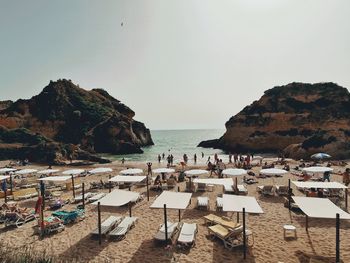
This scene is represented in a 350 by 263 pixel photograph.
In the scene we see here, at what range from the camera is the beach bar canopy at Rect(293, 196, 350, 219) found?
29.5 feet

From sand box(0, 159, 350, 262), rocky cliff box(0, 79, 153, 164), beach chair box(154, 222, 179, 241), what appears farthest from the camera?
rocky cliff box(0, 79, 153, 164)

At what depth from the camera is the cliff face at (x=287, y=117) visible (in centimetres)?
5990

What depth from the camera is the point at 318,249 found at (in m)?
9.94

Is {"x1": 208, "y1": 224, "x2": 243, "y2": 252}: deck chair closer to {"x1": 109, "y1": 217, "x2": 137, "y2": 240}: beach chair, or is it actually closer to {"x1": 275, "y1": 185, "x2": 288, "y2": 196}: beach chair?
{"x1": 109, "y1": 217, "x2": 137, "y2": 240}: beach chair

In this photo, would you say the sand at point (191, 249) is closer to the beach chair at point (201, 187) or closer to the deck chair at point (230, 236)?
the deck chair at point (230, 236)

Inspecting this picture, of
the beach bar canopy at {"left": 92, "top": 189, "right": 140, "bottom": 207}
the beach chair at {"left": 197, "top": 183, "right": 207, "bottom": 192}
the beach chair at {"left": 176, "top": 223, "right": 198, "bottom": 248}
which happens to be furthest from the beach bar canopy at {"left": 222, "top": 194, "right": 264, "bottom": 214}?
the beach chair at {"left": 197, "top": 183, "right": 207, "bottom": 192}

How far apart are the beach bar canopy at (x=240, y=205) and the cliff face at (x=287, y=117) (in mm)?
49692

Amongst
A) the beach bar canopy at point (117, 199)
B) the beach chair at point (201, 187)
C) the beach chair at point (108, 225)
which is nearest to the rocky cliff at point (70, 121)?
the beach chair at point (201, 187)

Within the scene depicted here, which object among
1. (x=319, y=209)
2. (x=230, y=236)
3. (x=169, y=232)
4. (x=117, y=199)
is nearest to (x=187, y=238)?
(x=169, y=232)

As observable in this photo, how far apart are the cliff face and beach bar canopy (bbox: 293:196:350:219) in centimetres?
4942

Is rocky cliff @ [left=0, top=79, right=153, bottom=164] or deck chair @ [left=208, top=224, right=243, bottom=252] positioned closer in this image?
deck chair @ [left=208, top=224, right=243, bottom=252]

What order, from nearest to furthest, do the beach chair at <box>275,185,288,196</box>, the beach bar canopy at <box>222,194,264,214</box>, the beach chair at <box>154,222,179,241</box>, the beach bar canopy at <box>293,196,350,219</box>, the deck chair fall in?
1. the beach bar canopy at <box>293,196,350,219</box>
2. the beach bar canopy at <box>222,194,264,214</box>
3. the deck chair
4. the beach chair at <box>154,222,179,241</box>
5. the beach chair at <box>275,185,288,196</box>

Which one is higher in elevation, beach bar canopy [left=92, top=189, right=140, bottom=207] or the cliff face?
the cliff face

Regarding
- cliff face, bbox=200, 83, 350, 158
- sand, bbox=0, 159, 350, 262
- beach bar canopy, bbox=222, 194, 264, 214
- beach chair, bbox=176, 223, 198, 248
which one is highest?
cliff face, bbox=200, 83, 350, 158
